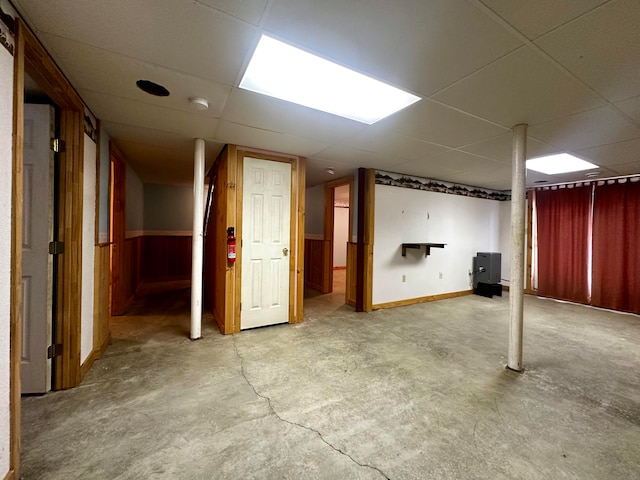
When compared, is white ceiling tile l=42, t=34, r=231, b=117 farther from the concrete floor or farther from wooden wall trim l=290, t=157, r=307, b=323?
the concrete floor

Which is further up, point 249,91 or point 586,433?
point 249,91

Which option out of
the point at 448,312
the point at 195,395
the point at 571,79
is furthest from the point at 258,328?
the point at 571,79

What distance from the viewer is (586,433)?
161 centimetres

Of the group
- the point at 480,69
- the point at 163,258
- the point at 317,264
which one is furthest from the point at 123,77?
the point at 163,258

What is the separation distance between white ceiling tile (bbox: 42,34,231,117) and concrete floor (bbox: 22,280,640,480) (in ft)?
7.04

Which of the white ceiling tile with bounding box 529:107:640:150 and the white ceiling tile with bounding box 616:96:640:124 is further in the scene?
the white ceiling tile with bounding box 529:107:640:150

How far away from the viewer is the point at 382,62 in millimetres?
1537

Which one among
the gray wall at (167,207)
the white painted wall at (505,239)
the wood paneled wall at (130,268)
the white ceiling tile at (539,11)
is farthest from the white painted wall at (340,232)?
the white ceiling tile at (539,11)

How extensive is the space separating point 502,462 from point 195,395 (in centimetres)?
191

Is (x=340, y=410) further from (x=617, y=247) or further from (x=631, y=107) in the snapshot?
(x=617, y=247)

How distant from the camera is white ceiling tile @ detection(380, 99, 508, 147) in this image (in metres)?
2.13

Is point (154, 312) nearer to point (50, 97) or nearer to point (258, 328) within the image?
point (258, 328)

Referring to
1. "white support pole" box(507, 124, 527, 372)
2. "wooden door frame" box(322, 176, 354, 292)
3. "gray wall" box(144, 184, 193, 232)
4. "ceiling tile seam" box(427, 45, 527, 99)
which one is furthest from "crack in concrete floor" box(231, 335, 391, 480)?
"gray wall" box(144, 184, 193, 232)

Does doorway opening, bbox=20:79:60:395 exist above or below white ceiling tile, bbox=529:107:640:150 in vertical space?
below
